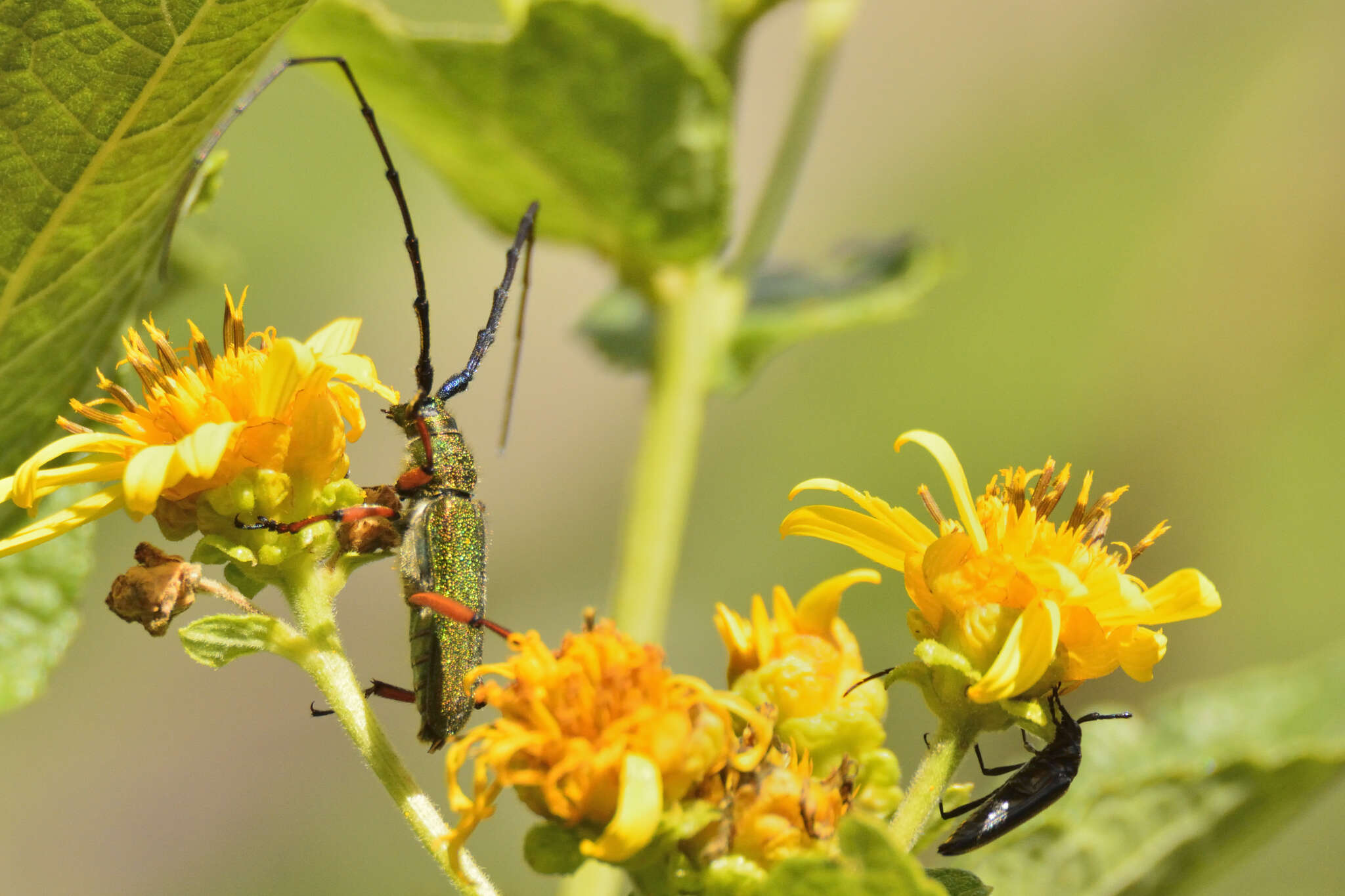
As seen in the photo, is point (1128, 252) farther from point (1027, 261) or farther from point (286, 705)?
point (286, 705)

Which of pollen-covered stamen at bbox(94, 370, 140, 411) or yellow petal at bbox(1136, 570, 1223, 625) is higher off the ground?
pollen-covered stamen at bbox(94, 370, 140, 411)

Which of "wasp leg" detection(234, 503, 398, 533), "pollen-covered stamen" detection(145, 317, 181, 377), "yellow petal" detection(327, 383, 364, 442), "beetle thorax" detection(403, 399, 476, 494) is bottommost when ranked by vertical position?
"wasp leg" detection(234, 503, 398, 533)

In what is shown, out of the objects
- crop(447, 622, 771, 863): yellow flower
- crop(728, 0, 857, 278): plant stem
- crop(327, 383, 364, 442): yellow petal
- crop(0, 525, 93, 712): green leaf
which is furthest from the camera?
crop(728, 0, 857, 278): plant stem

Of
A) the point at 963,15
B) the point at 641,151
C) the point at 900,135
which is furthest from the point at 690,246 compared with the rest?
the point at 963,15

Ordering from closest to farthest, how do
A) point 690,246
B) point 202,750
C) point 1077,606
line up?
1. point 1077,606
2. point 690,246
3. point 202,750

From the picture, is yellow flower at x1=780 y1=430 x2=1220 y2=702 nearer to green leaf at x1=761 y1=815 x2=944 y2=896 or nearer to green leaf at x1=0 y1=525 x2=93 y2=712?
green leaf at x1=761 y1=815 x2=944 y2=896

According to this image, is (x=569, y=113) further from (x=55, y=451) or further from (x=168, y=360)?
(x=55, y=451)

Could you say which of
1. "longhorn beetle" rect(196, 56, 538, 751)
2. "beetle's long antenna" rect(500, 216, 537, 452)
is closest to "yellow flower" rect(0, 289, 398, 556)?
"longhorn beetle" rect(196, 56, 538, 751)
